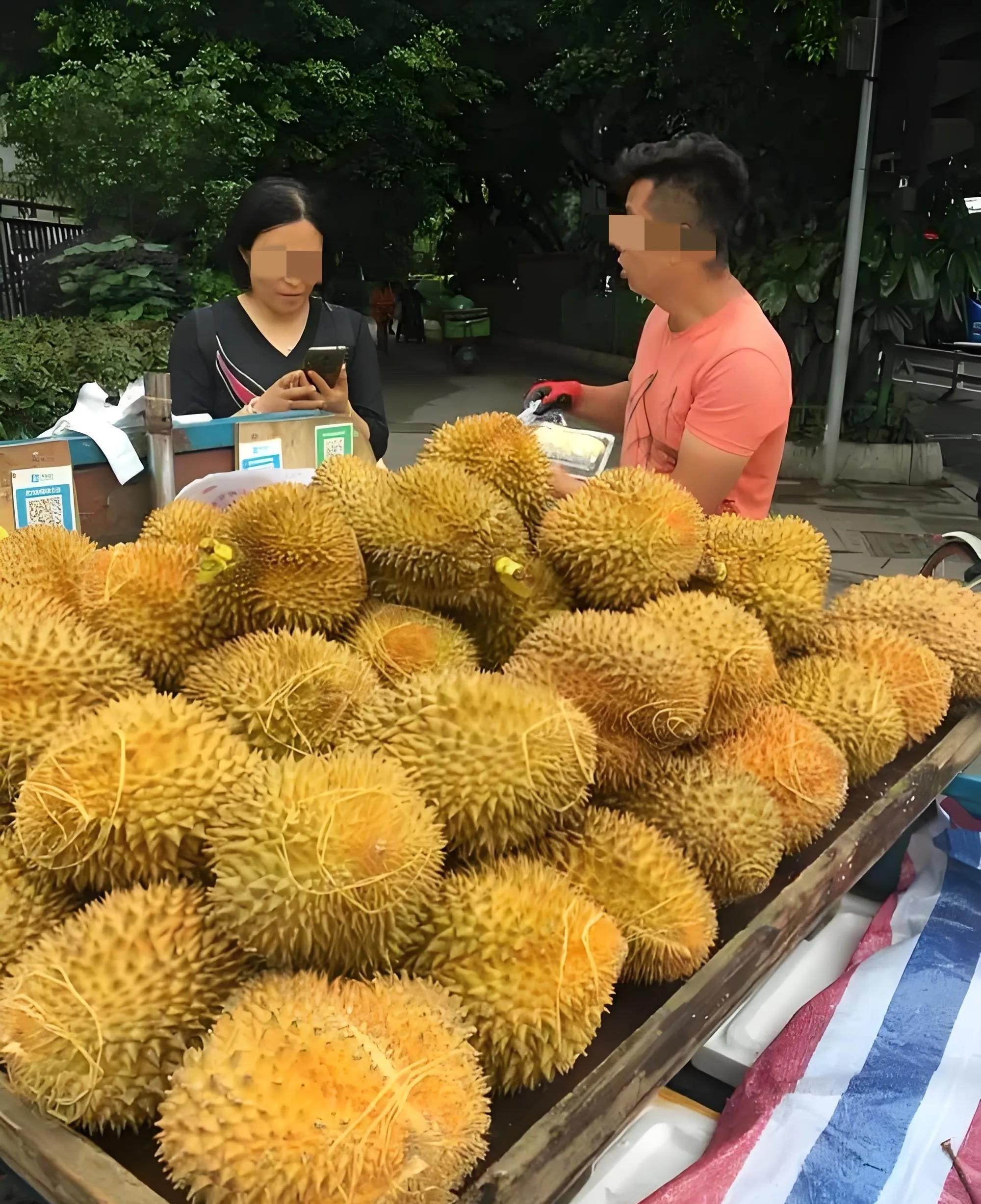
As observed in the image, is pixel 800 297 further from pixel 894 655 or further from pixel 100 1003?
pixel 100 1003

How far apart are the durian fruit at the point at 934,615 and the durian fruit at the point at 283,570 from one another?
103cm

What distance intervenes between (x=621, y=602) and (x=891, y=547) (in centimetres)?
547

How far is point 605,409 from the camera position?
2834mm

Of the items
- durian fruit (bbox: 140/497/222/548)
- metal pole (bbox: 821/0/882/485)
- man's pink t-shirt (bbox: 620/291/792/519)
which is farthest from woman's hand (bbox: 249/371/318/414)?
metal pole (bbox: 821/0/882/485)

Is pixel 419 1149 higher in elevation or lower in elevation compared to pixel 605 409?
lower

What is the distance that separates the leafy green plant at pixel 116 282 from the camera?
8.50 meters

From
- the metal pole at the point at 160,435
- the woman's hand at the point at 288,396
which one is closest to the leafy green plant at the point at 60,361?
the woman's hand at the point at 288,396

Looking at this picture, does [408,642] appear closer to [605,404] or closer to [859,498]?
[605,404]

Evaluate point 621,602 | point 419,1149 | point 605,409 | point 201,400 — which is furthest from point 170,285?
point 419,1149

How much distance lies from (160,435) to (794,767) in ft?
5.18

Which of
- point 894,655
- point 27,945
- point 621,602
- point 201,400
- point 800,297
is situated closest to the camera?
point 27,945

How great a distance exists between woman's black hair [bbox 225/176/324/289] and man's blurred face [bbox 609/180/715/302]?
40.5 inches

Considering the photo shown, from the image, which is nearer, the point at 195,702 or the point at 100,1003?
the point at 100,1003

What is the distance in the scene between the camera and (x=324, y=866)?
849 mm
